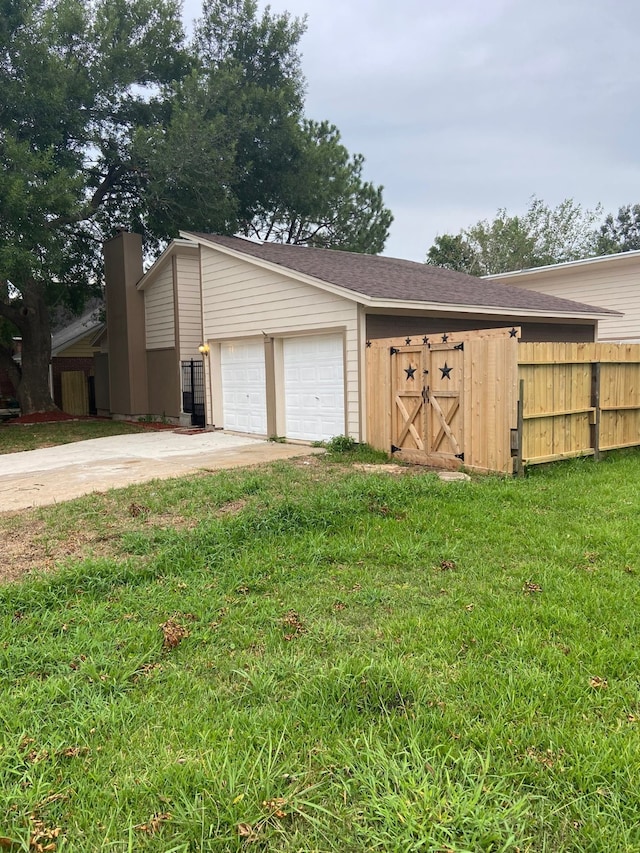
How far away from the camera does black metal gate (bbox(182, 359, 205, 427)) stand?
1555 centimetres

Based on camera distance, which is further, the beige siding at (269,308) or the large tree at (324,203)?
the large tree at (324,203)

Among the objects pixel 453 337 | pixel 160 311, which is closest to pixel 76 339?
pixel 160 311

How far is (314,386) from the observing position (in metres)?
11.4

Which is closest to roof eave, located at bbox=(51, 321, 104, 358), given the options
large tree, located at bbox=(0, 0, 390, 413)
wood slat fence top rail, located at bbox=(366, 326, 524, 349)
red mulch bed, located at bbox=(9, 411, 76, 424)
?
large tree, located at bbox=(0, 0, 390, 413)

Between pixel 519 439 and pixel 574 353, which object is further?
pixel 574 353

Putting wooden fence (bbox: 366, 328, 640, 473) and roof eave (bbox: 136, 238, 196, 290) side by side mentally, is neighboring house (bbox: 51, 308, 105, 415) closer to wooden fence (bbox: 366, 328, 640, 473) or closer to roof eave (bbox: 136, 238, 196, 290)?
roof eave (bbox: 136, 238, 196, 290)

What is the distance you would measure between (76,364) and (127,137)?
9836 mm

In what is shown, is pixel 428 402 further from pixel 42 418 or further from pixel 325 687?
pixel 42 418

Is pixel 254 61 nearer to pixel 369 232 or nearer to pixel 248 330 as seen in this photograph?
pixel 369 232

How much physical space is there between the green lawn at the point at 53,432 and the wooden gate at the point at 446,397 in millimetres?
7636

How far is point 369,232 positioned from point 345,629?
25.6 meters

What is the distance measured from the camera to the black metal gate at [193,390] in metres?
15.6

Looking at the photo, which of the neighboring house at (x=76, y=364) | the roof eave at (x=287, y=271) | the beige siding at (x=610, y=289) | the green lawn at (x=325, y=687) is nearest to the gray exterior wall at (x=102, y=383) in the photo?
the neighboring house at (x=76, y=364)

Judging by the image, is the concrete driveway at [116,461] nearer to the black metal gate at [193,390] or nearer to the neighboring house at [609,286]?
the black metal gate at [193,390]
